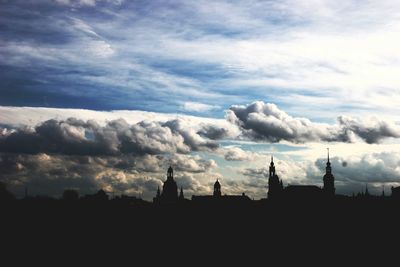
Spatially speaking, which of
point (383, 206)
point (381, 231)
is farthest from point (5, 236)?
point (383, 206)

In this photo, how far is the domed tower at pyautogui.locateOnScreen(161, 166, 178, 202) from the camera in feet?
601

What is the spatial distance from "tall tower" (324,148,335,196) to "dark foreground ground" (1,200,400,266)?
4206 mm

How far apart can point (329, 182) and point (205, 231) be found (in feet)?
144

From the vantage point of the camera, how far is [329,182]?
15950cm

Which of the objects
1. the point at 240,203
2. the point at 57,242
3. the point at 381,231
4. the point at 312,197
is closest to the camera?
the point at 57,242

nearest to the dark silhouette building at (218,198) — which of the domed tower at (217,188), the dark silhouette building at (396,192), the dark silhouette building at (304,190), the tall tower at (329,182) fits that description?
the domed tower at (217,188)

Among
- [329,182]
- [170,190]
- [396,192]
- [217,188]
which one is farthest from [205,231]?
[396,192]

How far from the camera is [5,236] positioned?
117 m

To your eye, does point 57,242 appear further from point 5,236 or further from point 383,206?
point 383,206

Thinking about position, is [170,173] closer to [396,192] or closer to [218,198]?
[218,198]

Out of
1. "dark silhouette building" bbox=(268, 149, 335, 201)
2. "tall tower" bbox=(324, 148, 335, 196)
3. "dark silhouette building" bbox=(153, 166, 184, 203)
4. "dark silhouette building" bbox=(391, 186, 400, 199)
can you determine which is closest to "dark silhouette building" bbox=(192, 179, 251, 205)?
"dark silhouette building" bbox=(153, 166, 184, 203)

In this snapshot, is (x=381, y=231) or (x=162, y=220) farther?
(x=162, y=220)

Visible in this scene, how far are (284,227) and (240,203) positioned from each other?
38027 mm

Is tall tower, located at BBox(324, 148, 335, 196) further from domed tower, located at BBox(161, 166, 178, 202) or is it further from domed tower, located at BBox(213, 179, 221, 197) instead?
domed tower, located at BBox(161, 166, 178, 202)
